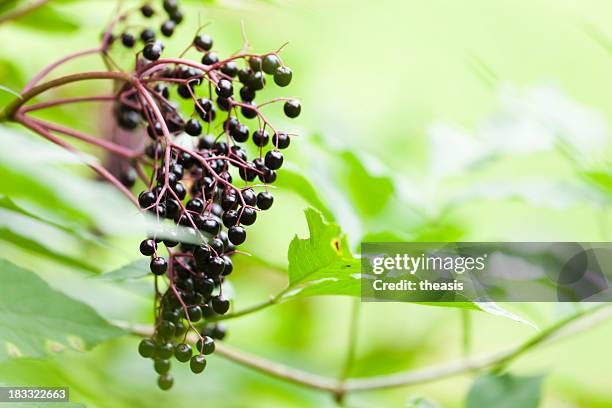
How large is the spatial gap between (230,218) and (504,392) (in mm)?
522

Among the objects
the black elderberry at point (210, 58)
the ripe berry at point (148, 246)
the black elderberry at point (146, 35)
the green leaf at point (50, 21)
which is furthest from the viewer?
the green leaf at point (50, 21)

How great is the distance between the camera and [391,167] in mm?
1451

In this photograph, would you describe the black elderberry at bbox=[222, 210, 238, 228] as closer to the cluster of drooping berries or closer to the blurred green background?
the cluster of drooping berries

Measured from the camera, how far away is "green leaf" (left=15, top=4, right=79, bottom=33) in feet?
3.85

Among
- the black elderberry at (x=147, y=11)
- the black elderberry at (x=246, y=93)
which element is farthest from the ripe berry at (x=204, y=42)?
the black elderberry at (x=147, y=11)

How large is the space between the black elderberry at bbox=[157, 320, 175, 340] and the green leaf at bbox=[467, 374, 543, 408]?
0.44 metres

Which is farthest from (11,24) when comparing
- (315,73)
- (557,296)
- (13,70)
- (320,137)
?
(315,73)

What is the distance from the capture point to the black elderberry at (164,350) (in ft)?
2.59

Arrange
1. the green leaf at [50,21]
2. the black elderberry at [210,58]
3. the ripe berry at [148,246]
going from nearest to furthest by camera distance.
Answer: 1. the ripe berry at [148,246]
2. the black elderberry at [210,58]
3. the green leaf at [50,21]

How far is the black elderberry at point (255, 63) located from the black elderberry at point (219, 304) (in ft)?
0.79

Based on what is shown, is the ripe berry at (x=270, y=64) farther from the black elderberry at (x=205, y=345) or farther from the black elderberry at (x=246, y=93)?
the black elderberry at (x=205, y=345)

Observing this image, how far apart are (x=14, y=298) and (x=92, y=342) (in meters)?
0.09

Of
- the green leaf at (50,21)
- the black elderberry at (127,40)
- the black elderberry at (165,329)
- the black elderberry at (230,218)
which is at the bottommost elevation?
the black elderberry at (165,329)

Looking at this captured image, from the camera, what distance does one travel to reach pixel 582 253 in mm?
1252
